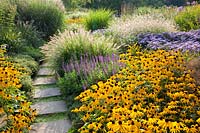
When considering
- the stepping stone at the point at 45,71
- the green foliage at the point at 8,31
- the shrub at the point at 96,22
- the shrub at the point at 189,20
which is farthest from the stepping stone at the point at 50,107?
the shrub at the point at 96,22

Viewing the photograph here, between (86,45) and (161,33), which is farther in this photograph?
(161,33)

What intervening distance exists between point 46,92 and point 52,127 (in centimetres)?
135

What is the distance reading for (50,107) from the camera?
5016 millimetres

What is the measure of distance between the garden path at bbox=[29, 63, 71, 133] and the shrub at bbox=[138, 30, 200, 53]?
6.03 feet

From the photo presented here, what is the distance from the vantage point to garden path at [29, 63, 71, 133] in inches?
173

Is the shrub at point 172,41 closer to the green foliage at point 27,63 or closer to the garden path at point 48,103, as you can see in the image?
the garden path at point 48,103

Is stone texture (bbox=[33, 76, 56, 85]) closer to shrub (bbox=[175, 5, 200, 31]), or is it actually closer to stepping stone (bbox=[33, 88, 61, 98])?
stepping stone (bbox=[33, 88, 61, 98])

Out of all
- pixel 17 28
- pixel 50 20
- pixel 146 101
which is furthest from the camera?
pixel 50 20

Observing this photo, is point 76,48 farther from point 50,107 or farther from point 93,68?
point 50,107

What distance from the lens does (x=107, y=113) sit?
3504 millimetres

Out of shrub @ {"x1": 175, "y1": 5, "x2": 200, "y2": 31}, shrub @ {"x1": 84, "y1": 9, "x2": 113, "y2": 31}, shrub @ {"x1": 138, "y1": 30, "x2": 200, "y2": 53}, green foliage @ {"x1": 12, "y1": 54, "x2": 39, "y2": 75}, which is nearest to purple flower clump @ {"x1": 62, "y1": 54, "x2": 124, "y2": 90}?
green foliage @ {"x1": 12, "y1": 54, "x2": 39, "y2": 75}

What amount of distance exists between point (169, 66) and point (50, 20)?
21.0 ft

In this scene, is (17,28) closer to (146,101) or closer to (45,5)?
(45,5)

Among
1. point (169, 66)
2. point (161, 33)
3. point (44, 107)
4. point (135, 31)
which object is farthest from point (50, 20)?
point (169, 66)
